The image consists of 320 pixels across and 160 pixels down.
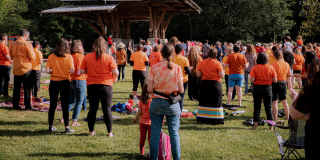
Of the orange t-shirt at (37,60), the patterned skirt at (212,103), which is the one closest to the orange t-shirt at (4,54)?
the orange t-shirt at (37,60)

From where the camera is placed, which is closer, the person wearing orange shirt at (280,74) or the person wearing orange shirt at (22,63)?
the person wearing orange shirt at (280,74)

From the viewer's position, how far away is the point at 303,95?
2.36m

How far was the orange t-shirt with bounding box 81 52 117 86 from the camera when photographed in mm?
5109

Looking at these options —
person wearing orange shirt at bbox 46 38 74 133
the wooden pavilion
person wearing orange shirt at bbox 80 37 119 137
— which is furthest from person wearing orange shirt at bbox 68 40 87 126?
the wooden pavilion

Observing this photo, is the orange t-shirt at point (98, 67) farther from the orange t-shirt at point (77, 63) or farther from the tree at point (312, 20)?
the tree at point (312, 20)

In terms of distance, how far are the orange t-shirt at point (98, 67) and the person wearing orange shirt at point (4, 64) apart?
482cm

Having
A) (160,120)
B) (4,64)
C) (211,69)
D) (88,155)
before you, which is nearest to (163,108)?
(160,120)

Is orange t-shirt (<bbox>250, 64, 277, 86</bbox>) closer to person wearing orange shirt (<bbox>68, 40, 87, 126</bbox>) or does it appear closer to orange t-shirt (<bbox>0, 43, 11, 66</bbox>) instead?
person wearing orange shirt (<bbox>68, 40, 87, 126</bbox>)

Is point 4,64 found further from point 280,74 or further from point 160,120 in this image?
point 280,74

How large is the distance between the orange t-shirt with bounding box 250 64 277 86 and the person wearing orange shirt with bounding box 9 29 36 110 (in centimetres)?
580

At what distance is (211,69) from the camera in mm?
6484

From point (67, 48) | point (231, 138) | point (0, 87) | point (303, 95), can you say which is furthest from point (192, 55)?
point (0, 87)

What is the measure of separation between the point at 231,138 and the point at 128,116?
2.92m

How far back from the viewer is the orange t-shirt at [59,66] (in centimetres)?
552
